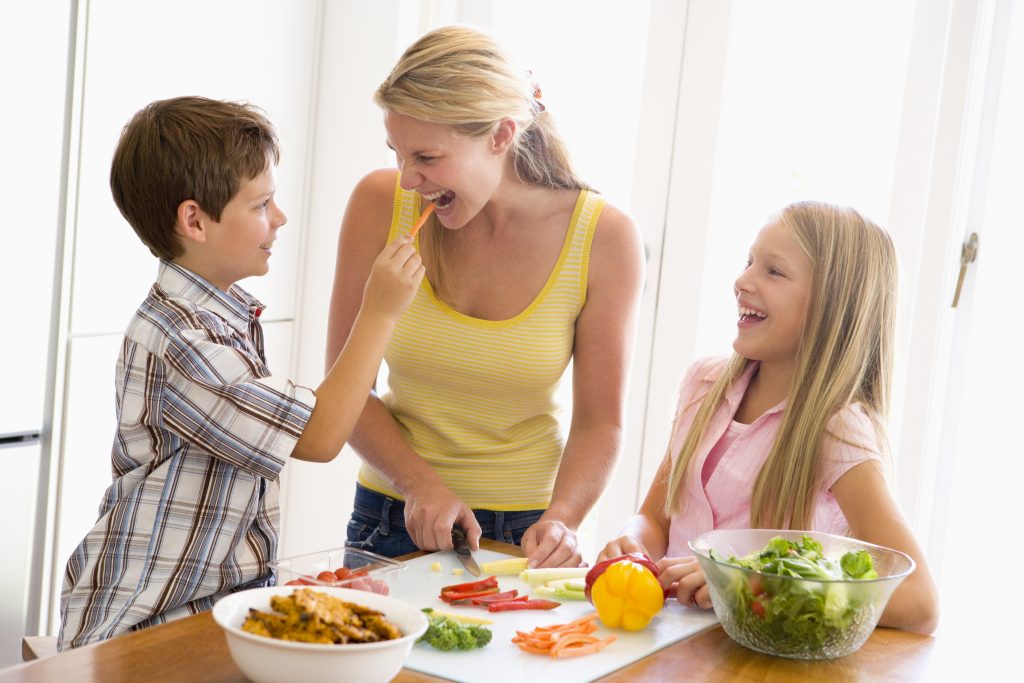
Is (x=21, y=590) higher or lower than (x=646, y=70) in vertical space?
lower

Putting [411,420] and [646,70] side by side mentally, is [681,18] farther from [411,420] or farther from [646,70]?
[411,420]

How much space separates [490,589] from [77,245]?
4.80 feet

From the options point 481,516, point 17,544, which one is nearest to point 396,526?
point 481,516

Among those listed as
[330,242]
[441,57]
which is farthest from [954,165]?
[330,242]

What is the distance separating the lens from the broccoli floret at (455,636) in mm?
1142

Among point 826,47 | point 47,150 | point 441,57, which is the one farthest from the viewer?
point 826,47

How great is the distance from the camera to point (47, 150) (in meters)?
2.26

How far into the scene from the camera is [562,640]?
1177mm

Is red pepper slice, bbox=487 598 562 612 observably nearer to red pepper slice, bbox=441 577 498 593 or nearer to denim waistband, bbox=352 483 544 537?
red pepper slice, bbox=441 577 498 593

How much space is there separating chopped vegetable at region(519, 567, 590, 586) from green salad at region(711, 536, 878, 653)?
0.24 meters

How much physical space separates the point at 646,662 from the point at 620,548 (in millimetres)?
298

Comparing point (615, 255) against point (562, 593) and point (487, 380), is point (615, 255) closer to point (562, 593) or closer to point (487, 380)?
point (487, 380)

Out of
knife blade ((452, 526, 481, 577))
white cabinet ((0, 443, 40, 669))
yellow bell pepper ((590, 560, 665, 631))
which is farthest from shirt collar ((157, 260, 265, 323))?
white cabinet ((0, 443, 40, 669))

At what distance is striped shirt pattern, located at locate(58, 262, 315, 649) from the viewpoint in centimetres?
137
